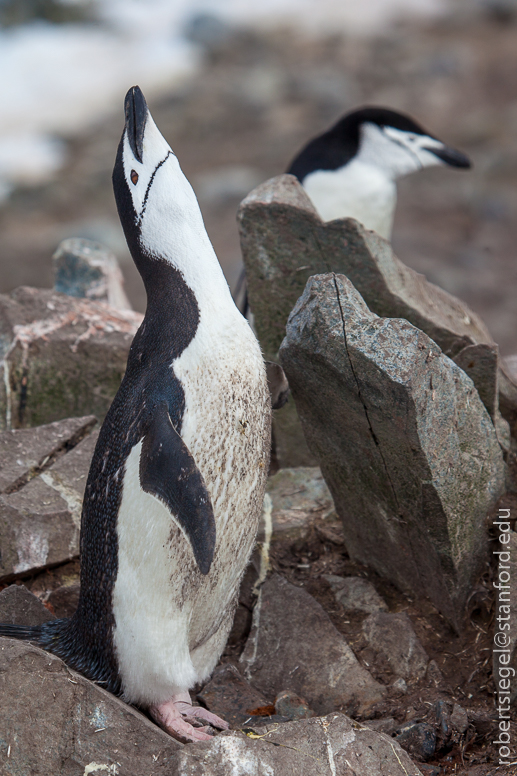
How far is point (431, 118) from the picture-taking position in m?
17.3

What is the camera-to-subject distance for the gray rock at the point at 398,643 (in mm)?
3045

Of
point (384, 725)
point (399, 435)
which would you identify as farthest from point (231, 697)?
point (399, 435)

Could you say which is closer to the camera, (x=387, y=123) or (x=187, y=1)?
(x=387, y=123)

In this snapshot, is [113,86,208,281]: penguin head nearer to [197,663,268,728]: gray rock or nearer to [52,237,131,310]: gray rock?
[197,663,268,728]: gray rock

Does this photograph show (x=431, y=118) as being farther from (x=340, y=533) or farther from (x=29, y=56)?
(x=340, y=533)

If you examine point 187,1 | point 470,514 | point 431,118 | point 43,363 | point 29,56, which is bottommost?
point 470,514

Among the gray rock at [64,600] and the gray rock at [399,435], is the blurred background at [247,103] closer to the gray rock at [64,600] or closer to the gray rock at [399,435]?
the gray rock at [399,435]

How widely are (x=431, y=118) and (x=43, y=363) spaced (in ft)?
48.7

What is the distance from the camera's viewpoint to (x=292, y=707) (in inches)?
113

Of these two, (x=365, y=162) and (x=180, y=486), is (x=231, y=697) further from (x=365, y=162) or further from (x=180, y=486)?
(x=365, y=162)

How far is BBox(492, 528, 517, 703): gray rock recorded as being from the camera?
2744mm

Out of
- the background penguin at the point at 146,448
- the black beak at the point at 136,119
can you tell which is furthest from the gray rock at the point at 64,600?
the black beak at the point at 136,119

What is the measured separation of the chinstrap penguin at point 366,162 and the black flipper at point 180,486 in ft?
11.8

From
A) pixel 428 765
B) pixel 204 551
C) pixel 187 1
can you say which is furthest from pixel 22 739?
pixel 187 1
